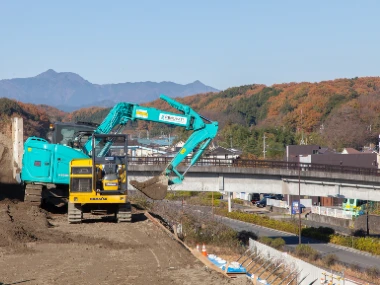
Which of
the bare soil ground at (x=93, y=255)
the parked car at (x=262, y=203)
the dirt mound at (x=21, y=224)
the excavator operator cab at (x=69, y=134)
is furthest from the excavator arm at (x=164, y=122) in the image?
the parked car at (x=262, y=203)

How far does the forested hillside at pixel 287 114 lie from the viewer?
4043 inches

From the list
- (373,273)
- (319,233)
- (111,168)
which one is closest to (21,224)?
(111,168)

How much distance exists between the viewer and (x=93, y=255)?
1886 cm

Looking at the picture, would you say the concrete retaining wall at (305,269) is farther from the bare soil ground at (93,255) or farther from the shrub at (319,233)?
the shrub at (319,233)

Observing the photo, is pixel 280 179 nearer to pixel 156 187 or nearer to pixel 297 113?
pixel 156 187

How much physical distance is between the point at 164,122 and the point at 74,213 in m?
7.07

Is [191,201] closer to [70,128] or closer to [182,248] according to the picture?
[70,128]

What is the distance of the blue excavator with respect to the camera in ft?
94.1

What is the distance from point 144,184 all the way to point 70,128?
3.81 metres

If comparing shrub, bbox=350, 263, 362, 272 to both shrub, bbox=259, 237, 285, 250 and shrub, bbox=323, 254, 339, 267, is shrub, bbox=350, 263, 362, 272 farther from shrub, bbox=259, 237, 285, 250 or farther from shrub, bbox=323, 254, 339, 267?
shrub, bbox=259, 237, 285, 250

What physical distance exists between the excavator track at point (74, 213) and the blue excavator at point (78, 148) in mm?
3633

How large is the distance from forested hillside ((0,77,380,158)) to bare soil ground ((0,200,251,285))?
217 feet

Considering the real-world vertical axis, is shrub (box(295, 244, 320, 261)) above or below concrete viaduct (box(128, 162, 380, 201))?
below

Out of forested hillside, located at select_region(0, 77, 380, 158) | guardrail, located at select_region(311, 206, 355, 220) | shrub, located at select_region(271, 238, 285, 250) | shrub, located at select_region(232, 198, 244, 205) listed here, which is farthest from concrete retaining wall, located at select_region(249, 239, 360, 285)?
forested hillside, located at select_region(0, 77, 380, 158)
